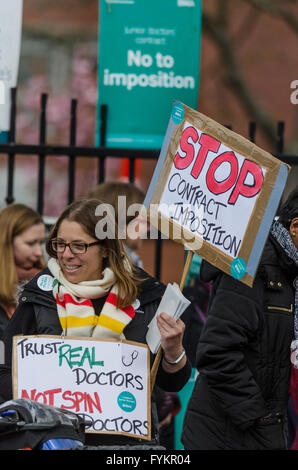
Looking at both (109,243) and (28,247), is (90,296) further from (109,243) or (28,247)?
(28,247)

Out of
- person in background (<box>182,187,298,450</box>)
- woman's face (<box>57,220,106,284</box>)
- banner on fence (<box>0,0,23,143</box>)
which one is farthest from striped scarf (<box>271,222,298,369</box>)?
banner on fence (<box>0,0,23,143</box>)

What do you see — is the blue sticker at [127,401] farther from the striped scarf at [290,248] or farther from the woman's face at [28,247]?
the woman's face at [28,247]

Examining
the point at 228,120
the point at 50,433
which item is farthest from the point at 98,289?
the point at 228,120

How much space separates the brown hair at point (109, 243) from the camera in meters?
4.44

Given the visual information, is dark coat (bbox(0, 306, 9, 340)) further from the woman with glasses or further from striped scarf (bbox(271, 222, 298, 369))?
striped scarf (bbox(271, 222, 298, 369))

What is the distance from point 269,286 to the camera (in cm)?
441

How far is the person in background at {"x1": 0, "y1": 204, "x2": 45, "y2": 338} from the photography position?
5.40 metres

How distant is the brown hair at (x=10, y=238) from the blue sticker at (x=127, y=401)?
4.00ft

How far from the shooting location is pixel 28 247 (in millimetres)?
5633

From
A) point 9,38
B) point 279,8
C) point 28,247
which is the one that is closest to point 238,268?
point 28,247

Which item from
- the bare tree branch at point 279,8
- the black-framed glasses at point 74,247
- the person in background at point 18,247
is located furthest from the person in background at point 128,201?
the bare tree branch at point 279,8
